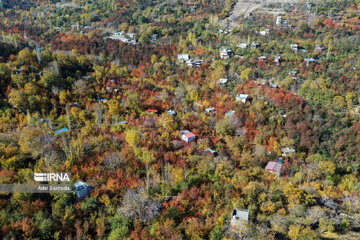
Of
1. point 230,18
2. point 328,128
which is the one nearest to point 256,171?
point 328,128

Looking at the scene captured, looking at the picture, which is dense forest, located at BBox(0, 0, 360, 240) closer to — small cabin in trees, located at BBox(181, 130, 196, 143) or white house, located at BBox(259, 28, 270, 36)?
small cabin in trees, located at BBox(181, 130, 196, 143)

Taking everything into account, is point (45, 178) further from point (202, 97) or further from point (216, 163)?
point (202, 97)

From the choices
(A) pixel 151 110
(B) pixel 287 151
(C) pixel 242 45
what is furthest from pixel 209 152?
(C) pixel 242 45

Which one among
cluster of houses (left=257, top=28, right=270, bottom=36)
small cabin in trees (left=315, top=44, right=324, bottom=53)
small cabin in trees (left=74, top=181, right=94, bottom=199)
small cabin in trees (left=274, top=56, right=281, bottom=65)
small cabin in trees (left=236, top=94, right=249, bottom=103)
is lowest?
small cabin in trees (left=236, top=94, right=249, bottom=103)

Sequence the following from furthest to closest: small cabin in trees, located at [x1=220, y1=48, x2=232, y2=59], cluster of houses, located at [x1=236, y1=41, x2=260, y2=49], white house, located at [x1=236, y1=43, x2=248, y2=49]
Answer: white house, located at [x1=236, y1=43, x2=248, y2=49]
cluster of houses, located at [x1=236, y1=41, x2=260, y2=49]
small cabin in trees, located at [x1=220, y1=48, x2=232, y2=59]

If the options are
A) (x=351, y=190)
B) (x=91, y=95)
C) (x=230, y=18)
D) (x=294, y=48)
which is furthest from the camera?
(x=230, y=18)

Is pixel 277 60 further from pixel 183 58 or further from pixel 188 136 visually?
pixel 188 136

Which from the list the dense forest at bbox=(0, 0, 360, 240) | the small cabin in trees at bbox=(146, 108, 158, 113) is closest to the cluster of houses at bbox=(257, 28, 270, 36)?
the dense forest at bbox=(0, 0, 360, 240)
